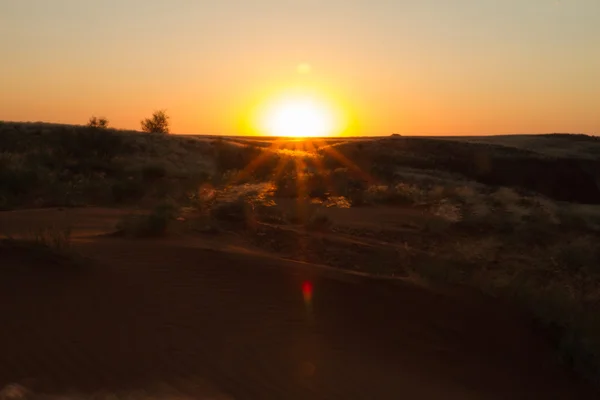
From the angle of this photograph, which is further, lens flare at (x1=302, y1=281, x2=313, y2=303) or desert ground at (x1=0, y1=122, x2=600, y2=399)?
lens flare at (x1=302, y1=281, x2=313, y2=303)

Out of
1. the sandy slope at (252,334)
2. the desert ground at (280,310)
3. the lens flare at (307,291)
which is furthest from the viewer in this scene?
the lens flare at (307,291)

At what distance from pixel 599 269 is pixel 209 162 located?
3174cm

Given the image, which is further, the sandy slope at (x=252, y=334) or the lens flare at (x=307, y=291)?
the lens flare at (x=307, y=291)

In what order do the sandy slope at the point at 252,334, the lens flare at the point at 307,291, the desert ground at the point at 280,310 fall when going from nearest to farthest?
the sandy slope at the point at 252,334, the desert ground at the point at 280,310, the lens flare at the point at 307,291

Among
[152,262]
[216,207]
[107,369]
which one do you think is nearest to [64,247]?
[152,262]

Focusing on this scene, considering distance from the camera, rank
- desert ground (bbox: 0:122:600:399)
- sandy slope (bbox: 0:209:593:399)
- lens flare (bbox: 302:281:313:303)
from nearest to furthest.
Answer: sandy slope (bbox: 0:209:593:399), desert ground (bbox: 0:122:600:399), lens flare (bbox: 302:281:313:303)

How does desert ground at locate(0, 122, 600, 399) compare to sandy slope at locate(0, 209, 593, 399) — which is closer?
sandy slope at locate(0, 209, 593, 399)

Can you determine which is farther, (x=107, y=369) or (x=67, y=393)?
(x=107, y=369)

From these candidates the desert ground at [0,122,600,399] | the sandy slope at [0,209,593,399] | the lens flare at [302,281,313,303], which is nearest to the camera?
the sandy slope at [0,209,593,399]

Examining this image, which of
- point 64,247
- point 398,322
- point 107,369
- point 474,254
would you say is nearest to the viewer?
point 107,369

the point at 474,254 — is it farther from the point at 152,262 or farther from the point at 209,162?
the point at 209,162

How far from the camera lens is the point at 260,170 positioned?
3909 centimetres

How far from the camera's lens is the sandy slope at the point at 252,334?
6770 millimetres

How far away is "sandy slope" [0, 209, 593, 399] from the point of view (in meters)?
6.77
